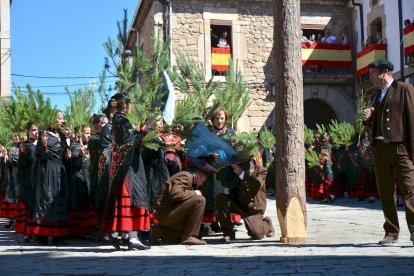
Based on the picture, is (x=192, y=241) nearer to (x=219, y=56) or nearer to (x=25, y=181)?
(x=25, y=181)

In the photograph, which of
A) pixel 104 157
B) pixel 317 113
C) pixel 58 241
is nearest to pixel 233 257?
pixel 104 157

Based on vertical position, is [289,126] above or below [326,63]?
below

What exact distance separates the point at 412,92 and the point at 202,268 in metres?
2.84

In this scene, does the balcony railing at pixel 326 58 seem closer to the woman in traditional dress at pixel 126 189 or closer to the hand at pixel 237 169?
the hand at pixel 237 169

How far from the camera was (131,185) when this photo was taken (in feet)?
23.2

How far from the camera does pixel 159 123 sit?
24.4 ft

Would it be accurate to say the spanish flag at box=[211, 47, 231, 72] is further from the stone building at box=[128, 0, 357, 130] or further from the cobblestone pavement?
the cobblestone pavement

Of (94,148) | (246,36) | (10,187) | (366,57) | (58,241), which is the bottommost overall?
(58,241)

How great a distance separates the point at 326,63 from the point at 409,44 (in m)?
4.81

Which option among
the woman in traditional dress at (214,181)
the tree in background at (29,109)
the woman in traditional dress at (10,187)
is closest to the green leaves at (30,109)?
the tree in background at (29,109)

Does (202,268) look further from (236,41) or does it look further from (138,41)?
(138,41)

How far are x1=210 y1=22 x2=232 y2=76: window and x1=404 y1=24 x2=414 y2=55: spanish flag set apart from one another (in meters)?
6.26

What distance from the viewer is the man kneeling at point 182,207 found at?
7.54 metres

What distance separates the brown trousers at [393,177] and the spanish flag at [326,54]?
1861 cm
